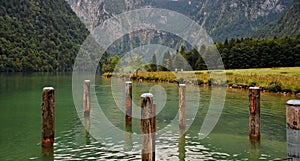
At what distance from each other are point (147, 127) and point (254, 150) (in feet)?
19.3

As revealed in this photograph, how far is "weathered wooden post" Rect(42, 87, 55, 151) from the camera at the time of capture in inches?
464

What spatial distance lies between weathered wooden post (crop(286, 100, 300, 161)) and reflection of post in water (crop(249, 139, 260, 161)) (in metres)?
5.15

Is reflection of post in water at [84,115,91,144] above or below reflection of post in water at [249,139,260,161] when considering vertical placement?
above

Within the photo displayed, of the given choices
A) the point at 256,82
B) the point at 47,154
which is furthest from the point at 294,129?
the point at 256,82

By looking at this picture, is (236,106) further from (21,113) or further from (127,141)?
(21,113)

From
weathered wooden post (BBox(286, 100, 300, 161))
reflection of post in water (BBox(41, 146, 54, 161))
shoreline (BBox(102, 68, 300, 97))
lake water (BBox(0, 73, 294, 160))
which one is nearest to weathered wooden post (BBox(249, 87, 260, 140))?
lake water (BBox(0, 73, 294, 160))

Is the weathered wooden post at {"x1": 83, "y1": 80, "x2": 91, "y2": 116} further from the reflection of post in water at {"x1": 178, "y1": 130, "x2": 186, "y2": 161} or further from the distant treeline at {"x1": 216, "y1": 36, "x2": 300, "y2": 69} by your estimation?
the distant treeline at {"x1": 216, "y1": 36, "x2": 300, "y2": 69}

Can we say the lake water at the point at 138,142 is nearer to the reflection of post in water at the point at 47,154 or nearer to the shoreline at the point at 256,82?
the reflection of post in water at the point at 47,154

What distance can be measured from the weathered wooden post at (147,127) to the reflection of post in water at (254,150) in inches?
183

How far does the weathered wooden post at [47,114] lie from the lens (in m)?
11.8

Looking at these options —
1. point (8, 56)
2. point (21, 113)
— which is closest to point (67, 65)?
point (8, 56)

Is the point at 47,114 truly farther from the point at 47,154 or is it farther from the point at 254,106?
the point at 254,106

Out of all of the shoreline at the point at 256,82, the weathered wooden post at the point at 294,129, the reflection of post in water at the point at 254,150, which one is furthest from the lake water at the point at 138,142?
the shoreline at the point at 256,82

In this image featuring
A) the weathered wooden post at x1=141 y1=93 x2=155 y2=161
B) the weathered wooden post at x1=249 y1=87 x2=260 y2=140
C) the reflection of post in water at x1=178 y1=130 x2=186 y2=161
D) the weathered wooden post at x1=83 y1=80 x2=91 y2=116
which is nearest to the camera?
the weathered wooden post at x1=141 y1=93 x2=155 y2=161
